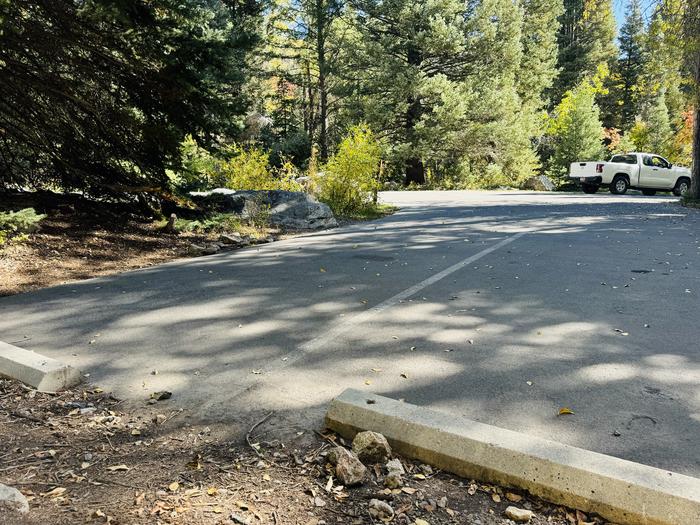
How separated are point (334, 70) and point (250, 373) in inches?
1136

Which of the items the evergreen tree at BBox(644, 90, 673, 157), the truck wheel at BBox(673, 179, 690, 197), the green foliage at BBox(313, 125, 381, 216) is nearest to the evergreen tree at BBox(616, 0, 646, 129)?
the evergreen tree at BBox(644, 90, 673, 157)

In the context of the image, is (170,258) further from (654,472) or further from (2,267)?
(654,472)

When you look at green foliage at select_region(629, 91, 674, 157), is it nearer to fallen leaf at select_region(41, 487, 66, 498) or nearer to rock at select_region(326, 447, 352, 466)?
rock at select_region(326, 447, 352, 466)

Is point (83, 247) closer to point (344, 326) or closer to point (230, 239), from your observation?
point (230, 239)

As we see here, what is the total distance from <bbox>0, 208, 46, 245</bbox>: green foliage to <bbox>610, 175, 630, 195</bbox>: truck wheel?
973 inches

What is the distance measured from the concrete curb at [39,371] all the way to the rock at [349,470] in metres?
1.97

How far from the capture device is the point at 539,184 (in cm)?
3381

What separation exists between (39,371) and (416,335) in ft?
8.78

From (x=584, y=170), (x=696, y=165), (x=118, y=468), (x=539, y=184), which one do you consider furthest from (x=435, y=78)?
(x=118, y=468)

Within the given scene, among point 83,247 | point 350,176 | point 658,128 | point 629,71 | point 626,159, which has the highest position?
point 629,71

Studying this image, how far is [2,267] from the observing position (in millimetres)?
6723

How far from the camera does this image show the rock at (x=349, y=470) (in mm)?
2365

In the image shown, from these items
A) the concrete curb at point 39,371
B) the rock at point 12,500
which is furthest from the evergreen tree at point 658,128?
the rock at point 12,500

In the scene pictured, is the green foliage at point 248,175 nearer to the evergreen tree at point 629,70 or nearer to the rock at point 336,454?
the rock at point 336,454
